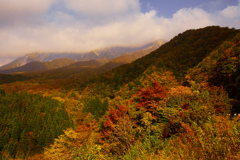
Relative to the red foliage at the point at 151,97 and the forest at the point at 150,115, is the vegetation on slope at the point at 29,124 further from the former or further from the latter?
the red foliage at the point at 151,97

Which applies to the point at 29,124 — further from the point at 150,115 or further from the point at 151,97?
the point at 150,115

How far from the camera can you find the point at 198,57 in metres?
63.3

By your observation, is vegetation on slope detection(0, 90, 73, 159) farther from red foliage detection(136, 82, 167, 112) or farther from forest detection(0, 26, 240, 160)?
red foliage detection(136, 82, 167, 112)

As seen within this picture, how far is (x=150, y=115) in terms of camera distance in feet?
57.6

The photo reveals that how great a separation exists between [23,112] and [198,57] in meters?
111

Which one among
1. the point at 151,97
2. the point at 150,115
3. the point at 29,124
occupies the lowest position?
the point at 29,124

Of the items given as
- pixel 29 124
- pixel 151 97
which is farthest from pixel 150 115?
pixel 29 124

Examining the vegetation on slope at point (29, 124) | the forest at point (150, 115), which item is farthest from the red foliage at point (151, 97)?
the vegetation on slope at point (29, 124)

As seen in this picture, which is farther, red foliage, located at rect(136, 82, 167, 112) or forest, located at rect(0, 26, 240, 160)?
red foliage, located at rect(136, 82, 167, 112)

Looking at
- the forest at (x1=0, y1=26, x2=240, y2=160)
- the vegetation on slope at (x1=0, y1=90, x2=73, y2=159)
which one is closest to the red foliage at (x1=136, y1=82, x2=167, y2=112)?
the forest at (x1=0, y1=26, x2=240, y2=160)

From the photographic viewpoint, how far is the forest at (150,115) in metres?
A: 4.92

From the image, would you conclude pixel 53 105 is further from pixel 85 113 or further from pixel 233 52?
pixel 233 52

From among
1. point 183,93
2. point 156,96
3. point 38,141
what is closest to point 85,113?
point 38,141

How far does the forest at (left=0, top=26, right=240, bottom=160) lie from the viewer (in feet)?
16.1
